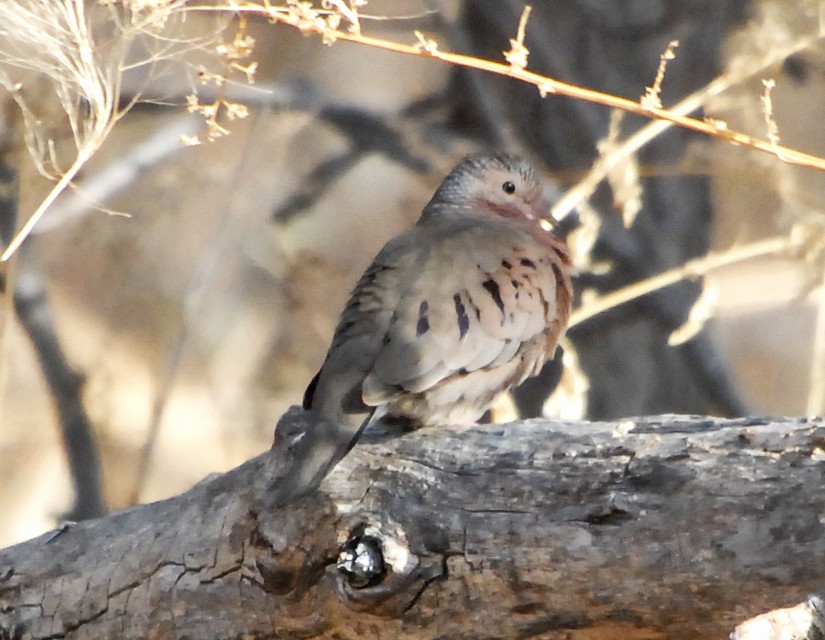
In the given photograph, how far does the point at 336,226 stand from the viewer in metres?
7.08

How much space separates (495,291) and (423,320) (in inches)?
9.9

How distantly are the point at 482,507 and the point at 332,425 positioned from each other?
1.14 ft

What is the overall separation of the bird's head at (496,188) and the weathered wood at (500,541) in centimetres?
122

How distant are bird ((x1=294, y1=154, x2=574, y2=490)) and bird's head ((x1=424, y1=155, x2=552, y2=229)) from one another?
15cm

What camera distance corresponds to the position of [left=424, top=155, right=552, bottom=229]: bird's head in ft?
11.7

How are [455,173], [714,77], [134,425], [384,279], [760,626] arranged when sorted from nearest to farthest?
[760,626]
[384,279]
[455,173]
[714,77]
[134,425]

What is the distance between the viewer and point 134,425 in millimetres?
6605

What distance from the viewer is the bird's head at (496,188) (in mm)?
3572

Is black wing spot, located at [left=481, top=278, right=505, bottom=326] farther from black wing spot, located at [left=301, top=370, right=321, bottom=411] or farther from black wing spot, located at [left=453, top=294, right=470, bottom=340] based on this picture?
black wing spot, located at [left=301, top=370, right=321, bottom=411]

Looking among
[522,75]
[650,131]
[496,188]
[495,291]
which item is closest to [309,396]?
[495,291]

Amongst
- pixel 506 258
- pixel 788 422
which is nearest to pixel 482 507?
pixel 788 422

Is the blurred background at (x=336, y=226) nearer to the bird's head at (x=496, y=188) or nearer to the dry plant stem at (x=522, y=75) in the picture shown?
the bird's head at (x=496, y=188)

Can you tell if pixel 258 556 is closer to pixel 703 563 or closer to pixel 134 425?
pixel 703 563

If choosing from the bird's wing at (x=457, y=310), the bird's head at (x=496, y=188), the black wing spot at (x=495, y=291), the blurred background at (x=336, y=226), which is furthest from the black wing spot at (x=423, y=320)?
the bird's head at (x=496, y=188)
